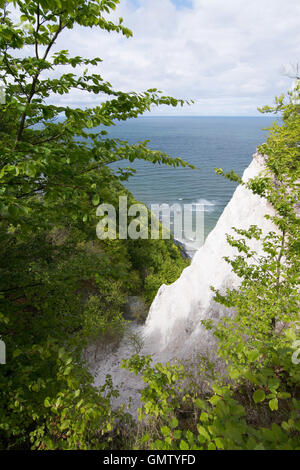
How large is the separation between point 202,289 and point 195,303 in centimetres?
92

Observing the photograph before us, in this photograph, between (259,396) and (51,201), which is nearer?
(259,396)

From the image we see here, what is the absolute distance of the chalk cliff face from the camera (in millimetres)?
11500

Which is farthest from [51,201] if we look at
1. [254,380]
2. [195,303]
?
[195,303]

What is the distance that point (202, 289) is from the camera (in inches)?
542

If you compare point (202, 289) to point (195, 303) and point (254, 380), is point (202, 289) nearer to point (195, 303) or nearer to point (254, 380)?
point (195, 303)

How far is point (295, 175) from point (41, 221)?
5392 mm

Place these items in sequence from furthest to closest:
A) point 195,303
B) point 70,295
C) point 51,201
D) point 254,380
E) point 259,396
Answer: point 195,303 < point 70,295 < point 51,201 < point 254,380 < point 259,396

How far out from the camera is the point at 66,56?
281 centimetres

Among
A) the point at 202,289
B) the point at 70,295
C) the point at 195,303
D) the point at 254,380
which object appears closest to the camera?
the point at 254,380

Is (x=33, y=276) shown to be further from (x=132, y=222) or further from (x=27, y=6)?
(x=132, y=222)
